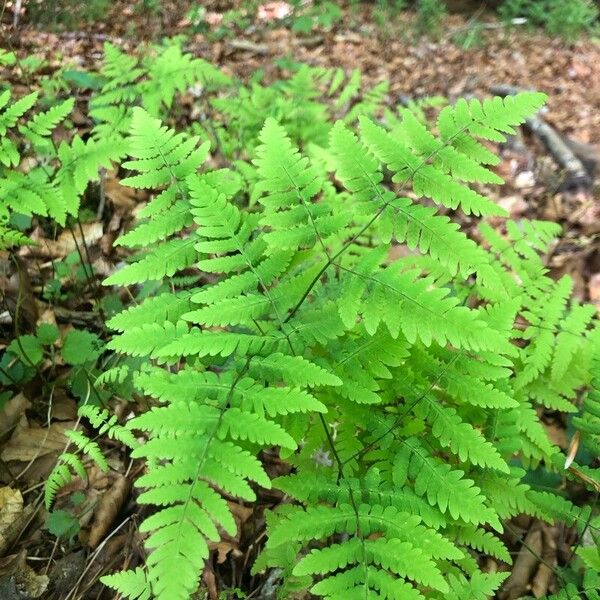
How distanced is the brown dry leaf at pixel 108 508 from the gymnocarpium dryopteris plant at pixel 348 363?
0.54 meters

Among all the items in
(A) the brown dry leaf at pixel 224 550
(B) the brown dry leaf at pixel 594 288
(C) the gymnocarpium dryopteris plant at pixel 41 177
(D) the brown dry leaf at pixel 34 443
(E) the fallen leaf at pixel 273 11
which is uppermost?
(E) the fallen leaf at pixel 273 11

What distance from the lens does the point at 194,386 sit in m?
1.85

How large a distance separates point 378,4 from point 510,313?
8.63 metres

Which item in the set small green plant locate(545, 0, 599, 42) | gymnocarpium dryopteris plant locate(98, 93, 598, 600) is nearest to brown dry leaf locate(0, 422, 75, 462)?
gymnocarpium dryopteris plant locate(98, 93, 598, 600)

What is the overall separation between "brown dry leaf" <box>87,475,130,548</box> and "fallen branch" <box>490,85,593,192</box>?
411 cm

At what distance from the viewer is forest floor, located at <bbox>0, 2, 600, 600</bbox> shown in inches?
97.4

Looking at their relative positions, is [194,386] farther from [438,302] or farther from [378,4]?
[378,4]

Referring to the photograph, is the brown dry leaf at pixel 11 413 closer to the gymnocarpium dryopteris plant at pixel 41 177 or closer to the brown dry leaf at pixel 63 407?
the brown dry leaf at pixel 63 407

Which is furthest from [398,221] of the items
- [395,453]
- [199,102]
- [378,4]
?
[378,4]

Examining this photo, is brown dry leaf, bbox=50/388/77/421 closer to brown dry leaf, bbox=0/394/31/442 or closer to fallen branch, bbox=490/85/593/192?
brown dry leaf, bbox=0/394/31/442

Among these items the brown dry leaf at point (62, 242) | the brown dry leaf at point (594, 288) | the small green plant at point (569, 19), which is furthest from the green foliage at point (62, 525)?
the small green plant at point (569, 19)

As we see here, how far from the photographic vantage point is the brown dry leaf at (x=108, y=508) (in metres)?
2.50

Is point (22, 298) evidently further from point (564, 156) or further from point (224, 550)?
point (564, 156)

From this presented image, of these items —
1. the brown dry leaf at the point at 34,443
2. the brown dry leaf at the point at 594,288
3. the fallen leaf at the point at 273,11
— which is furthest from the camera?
the fallen leaf at the point at 273,11
